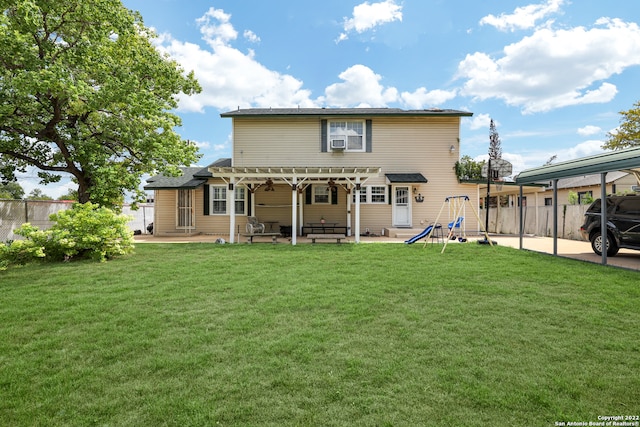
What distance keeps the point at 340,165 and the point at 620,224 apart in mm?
10371

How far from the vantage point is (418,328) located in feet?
12.9

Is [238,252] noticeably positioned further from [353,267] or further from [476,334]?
[476,334]

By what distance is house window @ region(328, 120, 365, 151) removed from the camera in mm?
15831

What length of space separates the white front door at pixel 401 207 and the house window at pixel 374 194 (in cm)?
52

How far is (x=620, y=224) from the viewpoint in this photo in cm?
880

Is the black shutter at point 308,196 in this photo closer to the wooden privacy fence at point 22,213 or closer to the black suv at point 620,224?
the wooden privacy fence at point 22,213

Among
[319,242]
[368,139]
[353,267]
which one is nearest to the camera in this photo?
[353,267]

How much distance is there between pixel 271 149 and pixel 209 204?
410 centimetres

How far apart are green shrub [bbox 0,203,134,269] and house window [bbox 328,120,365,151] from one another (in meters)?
9.97

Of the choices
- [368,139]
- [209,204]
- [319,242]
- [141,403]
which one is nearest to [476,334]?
[141,403]

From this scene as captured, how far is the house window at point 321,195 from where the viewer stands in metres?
15.8

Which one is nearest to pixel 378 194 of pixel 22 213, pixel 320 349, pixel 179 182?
pixel 179 182

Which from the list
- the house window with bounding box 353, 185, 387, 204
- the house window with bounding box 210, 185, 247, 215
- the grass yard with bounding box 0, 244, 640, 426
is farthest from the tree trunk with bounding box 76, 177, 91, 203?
the house window with bounding box 353, 185, 387, 204

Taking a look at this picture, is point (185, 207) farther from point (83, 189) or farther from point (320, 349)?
point (320, 349)
